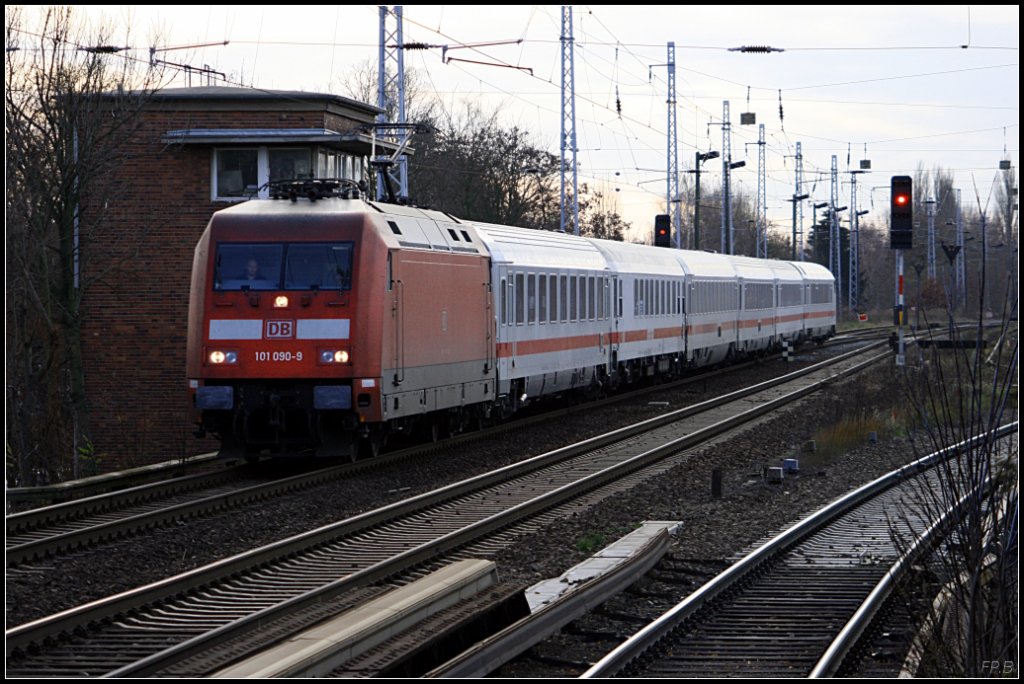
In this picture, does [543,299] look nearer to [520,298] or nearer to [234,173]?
[520,298]

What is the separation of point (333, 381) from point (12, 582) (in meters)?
6.13

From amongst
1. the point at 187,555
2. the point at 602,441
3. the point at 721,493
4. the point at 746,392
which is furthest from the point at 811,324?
the point at 187,555

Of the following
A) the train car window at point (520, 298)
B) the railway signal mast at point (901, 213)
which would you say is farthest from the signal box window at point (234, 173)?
the railway signal mast at point (901, 213)

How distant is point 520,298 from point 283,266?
6975 millimetres

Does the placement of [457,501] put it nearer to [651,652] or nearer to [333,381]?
[333,381]

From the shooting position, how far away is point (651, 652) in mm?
9148

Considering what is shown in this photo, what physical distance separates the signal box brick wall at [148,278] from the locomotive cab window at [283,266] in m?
10.2

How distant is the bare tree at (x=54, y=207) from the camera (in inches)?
952

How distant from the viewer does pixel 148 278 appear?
1069 inches

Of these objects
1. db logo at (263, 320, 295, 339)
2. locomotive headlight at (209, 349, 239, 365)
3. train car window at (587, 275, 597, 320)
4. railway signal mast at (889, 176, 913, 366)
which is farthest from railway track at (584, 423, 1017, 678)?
railway signal mast at (889, 176, 913, 366)

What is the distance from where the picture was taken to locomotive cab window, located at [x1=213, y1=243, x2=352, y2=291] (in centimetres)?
1675

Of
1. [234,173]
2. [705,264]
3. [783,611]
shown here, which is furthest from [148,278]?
[783,611]

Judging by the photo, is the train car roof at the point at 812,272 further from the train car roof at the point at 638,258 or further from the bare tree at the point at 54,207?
the bare tree at the point at 54,207

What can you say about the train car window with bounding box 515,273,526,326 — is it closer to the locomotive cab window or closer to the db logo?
the locomotive cab window
